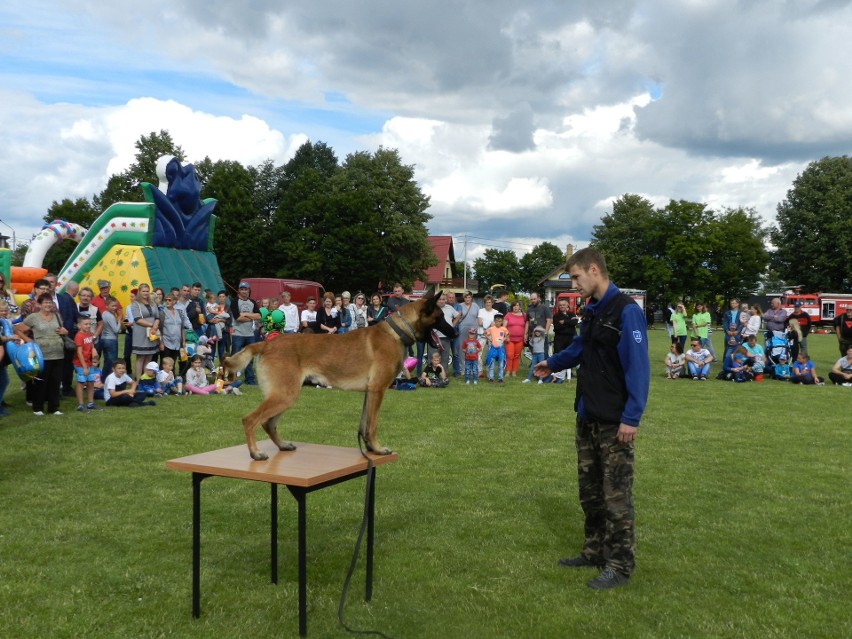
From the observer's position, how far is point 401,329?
5.02m

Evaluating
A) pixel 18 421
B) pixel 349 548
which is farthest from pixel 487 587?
pixel 18 421

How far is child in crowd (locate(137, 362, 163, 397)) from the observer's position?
44.7ft

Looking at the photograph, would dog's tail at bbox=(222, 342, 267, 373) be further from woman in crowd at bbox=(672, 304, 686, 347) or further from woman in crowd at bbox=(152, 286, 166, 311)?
woman in crowd at bbox=(672, 304, 686, 347)

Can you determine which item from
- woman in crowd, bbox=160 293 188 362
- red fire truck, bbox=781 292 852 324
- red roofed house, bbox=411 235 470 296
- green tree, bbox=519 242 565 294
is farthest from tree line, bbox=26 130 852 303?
green tree, bbox=519 242 565 294

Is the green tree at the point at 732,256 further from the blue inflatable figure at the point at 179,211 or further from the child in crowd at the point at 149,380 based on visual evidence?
the child in crowd at the point at 149,380

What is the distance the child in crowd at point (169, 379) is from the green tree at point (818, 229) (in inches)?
2331

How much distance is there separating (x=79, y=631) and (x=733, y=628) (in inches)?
159

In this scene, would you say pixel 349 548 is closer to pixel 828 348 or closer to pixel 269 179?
pixel 828 348

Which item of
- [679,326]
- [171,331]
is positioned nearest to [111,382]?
[171,331]

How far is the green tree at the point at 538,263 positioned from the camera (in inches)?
5023

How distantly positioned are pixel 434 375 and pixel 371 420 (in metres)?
11.8

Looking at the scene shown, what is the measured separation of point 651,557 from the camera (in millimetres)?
5684

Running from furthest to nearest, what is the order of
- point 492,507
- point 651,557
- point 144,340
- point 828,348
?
point 828,348 < point 144,340 < point 492,507 < point 651,557

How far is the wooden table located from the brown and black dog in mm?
166
